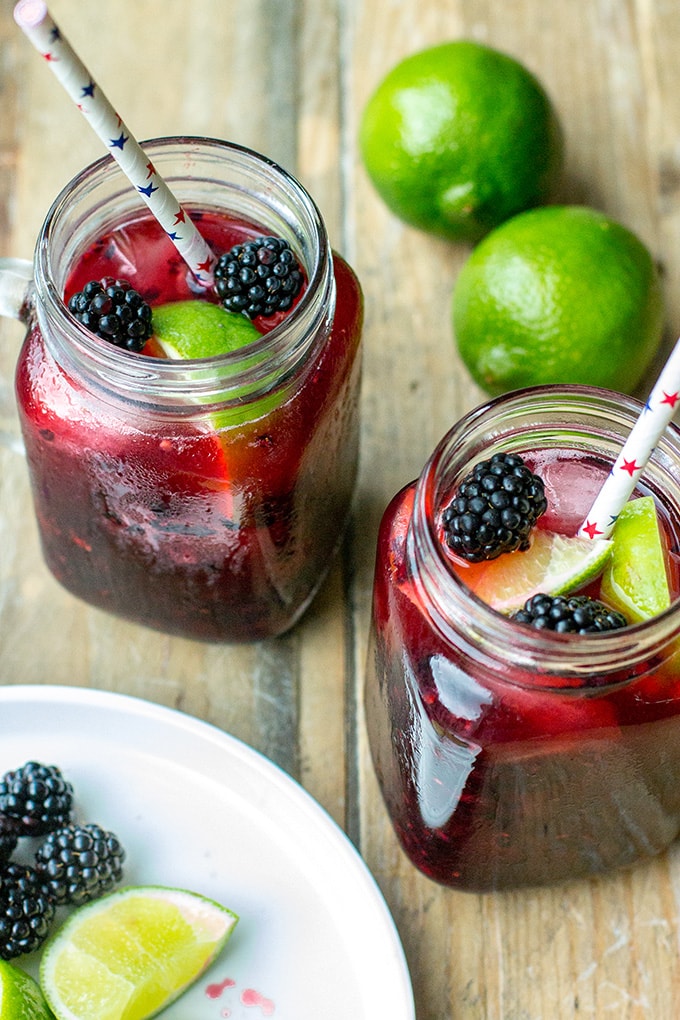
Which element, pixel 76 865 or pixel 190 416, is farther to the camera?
pixel 76 865

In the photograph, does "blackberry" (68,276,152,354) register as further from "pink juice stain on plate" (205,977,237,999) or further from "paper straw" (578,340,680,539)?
"pink juice stain on plate" (205,977,237,999)

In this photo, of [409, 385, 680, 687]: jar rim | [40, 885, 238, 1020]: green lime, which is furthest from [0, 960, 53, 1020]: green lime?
[409, 385, 680, 687]: jar rim

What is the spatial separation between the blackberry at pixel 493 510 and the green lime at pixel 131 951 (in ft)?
1.51

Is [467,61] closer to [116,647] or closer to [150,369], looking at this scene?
[150,369]

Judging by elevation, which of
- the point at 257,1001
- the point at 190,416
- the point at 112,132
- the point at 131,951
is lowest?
the point at 257,1001

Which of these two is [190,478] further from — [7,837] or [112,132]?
[7,837]

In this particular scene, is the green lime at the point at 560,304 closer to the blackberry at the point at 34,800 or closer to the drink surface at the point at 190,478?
the drink surface at the point at 190,478

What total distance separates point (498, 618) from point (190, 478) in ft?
1.04

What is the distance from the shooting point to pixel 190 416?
1078 millimetres

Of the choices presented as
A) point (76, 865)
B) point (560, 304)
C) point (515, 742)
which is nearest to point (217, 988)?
point (76, 865)

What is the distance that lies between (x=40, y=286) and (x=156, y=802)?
550mm

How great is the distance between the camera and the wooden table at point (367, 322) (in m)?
1.26

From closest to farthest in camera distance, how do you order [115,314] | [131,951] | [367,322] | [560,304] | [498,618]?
[498,618], [115,314], [131,951], [560,304], [367,322]

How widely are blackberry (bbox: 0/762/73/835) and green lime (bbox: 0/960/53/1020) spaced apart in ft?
0.44
